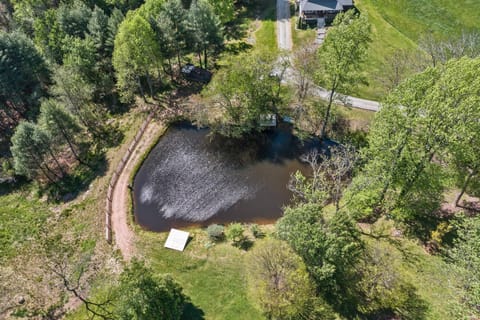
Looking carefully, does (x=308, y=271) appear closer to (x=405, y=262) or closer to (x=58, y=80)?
(x=405, y=262)

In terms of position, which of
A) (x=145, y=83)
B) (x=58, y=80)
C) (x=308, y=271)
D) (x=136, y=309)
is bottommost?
(x=308, y=271)

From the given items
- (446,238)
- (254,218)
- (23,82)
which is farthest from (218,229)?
(23,82)

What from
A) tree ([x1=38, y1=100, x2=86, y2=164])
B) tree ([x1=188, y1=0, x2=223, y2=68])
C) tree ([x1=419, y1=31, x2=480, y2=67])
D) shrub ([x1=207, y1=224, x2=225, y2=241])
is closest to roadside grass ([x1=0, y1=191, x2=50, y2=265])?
tree ([x1=38, y1=100, x2=86, y2=164])

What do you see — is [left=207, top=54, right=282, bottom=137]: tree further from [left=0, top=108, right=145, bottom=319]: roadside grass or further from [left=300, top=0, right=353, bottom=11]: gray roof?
[left=300, top=0, right=353, bottom=11]: gray roof

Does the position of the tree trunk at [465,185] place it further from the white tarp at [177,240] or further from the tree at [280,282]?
the white tarp at [177,240]

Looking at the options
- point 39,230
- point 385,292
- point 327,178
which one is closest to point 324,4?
point 327,178

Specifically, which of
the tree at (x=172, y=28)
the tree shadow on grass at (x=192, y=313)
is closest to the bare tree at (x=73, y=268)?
the tree shadow on grass at (x=192, y=313)
